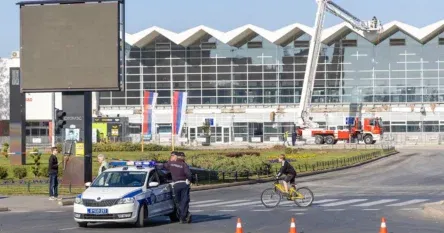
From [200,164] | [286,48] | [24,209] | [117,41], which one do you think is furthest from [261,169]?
[286,48]

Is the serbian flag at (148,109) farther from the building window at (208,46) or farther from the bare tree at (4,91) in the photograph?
the bare tree at (4,91)

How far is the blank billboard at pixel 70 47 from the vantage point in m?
33.8

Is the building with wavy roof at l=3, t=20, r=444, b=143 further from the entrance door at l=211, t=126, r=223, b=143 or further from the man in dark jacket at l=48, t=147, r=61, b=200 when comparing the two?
the man in dark jacket at l=48, t=147, r=61, b=200

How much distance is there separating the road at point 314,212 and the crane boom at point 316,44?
3988cm

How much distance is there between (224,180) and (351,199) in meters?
10.2

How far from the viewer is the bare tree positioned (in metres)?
98.9

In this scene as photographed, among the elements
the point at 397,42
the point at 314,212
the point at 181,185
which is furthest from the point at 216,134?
the point at 181,185

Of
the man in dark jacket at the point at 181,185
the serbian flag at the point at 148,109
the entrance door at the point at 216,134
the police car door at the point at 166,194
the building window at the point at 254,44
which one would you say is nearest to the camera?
the man in dark jacket at the point at 181,185

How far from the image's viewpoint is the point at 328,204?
1115 inches

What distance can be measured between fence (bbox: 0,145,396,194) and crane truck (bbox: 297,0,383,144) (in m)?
22.7

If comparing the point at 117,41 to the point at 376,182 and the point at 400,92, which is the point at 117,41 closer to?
the point at 376,182

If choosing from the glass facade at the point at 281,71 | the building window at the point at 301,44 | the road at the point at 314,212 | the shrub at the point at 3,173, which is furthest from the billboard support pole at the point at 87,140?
the building window at the point at 301,44

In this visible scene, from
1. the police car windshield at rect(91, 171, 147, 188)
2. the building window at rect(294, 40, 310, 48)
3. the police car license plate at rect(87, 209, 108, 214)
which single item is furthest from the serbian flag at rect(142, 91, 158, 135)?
Answer: the police car license plate at rect(87, 209, 108, 214)

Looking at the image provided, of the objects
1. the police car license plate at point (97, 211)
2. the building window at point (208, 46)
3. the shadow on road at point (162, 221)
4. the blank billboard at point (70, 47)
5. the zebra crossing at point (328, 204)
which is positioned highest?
the building window at point (208, 46)
